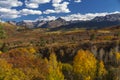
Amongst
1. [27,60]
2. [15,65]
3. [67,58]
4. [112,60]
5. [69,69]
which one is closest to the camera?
[15,65]

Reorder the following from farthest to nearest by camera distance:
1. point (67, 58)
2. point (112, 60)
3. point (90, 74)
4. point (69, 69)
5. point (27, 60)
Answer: point (67, 58) < point (112, 60) < point (69, 69) < point (90, 74) < point (27, 60)

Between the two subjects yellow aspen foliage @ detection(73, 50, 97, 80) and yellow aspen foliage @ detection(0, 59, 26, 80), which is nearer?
yellow aspen foliage @ detection(0, 59, 26, 80)

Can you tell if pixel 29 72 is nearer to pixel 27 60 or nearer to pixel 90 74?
pixel 27 60

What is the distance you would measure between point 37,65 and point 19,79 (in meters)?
24.0

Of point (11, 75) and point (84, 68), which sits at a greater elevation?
point (11, 75)

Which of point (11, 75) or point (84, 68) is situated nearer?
point (11, 75)

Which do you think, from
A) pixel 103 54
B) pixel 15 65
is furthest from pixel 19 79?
pixel 103 54

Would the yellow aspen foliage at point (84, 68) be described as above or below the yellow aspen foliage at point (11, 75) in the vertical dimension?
below

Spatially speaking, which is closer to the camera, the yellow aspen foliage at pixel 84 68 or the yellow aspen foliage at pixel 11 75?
the yellow aspen foliage at pixel 11 75

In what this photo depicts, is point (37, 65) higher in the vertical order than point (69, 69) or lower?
higher

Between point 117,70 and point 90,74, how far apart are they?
38.8 ft

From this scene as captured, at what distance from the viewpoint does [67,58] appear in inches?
7589

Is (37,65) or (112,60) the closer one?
(37,65)

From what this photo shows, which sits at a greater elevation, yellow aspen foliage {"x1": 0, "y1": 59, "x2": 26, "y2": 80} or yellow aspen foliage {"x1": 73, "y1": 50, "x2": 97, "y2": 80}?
yellow aspen foliage {"x1": 0, "y1": 59, "x2": 26, "y2": 80}
